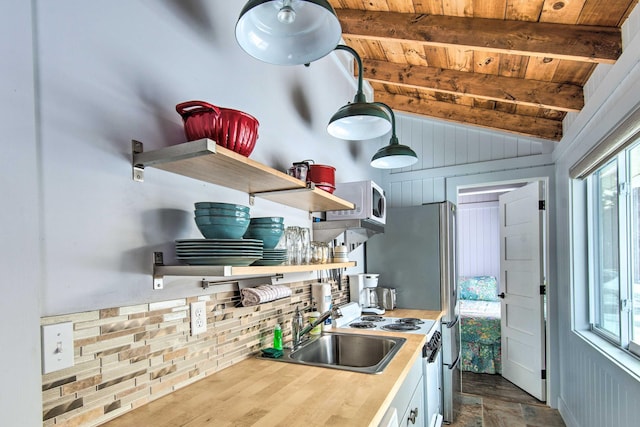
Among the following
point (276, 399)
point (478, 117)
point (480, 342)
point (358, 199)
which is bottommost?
point (480, 342)

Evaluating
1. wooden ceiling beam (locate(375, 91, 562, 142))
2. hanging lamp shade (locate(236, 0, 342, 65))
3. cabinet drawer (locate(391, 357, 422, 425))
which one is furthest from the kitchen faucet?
wooden ceiling beam (locate(375, 91, 562, 142))

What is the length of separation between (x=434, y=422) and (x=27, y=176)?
104 inches

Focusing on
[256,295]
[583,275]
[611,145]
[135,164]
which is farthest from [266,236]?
[583,275]

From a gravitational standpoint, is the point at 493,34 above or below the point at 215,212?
above

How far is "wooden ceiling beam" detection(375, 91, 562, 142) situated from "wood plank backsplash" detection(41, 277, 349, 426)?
2908 mm

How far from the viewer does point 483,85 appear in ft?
8.93

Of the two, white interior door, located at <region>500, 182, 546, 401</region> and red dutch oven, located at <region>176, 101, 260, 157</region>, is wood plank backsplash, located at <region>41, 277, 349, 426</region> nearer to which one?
red dutch oven, located at <region>176, 101, 260, 157</region>

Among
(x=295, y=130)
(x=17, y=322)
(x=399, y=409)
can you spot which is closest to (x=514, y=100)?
(x=295, y=130)

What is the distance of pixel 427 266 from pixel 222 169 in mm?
2436

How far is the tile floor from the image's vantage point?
2.94m

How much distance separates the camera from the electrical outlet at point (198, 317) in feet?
4.33

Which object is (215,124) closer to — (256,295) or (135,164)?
(135,164)

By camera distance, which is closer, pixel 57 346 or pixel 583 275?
pixel 57 346

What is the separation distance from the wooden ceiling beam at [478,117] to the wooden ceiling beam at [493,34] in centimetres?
138
